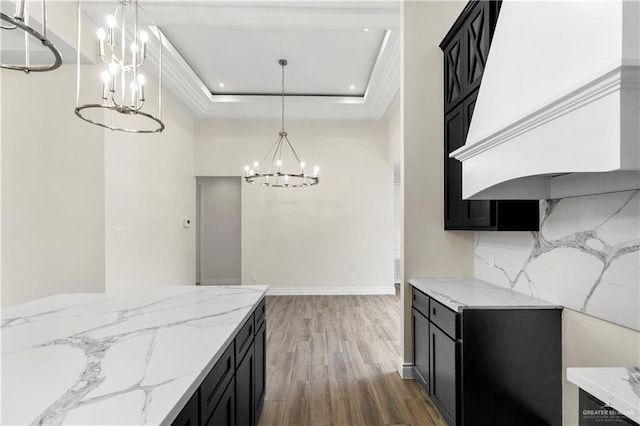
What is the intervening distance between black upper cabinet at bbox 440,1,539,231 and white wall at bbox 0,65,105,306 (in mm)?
3605

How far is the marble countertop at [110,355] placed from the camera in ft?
2.47

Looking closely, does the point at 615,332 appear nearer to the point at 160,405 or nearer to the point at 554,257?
the point at 554,257

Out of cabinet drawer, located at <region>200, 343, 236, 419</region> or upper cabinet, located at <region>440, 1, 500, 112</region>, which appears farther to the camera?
upper cabinet, located at <region>440, 1, 500, 112</region>

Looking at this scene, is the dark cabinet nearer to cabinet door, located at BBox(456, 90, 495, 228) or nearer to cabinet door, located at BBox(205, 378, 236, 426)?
cabinet door, located at BBox(456, 90, 495, 228)

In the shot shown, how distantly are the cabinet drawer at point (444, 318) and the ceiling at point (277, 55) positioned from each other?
9.30ft

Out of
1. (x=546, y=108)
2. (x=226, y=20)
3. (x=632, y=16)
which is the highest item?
(x=226, y=20)

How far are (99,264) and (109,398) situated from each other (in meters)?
3.12

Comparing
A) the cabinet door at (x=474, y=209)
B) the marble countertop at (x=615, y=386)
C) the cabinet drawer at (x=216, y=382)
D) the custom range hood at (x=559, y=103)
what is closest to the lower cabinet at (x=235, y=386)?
the cabinet drawer at (x=216, y=382)

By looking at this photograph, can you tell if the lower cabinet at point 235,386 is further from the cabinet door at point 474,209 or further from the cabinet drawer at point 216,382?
the cabinet door at point 474,209

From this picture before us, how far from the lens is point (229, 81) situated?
496 cm

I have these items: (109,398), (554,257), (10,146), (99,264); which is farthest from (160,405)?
(10,146)

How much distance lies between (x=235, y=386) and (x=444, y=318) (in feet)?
4.52

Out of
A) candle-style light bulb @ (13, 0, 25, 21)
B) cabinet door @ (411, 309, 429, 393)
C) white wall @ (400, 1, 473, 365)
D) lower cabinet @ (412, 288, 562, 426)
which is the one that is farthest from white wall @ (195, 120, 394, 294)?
candle-style light bulb @ (13, 0, 25, 21)

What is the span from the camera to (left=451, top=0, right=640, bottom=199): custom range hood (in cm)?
90
